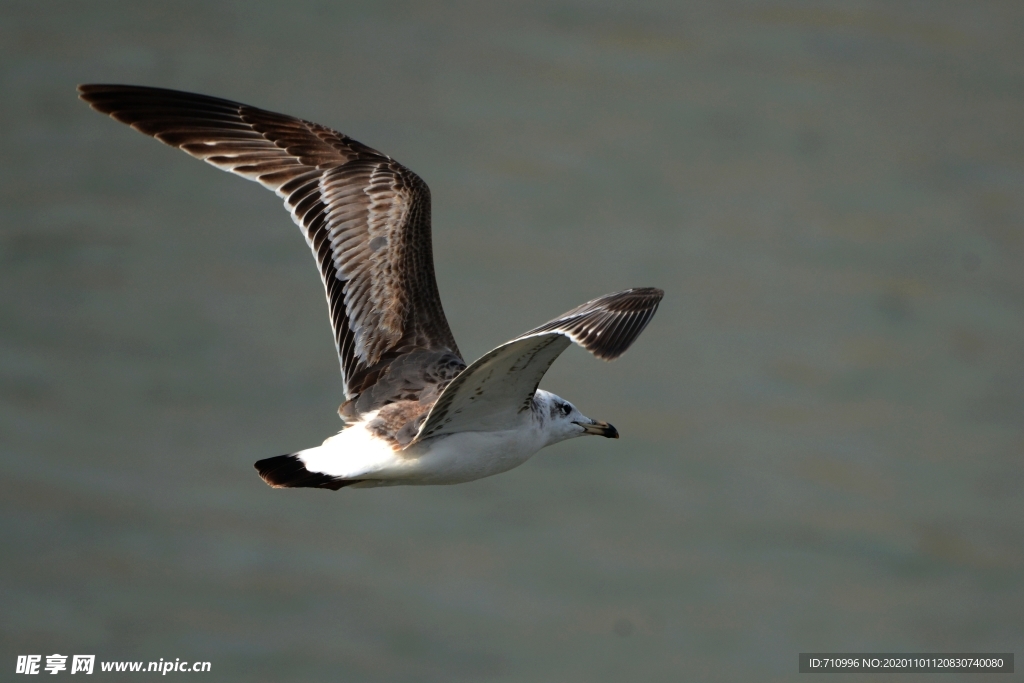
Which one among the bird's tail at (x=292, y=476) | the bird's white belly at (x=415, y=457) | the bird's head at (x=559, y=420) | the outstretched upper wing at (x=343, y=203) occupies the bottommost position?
the bird's tail at (x=292, y=476)

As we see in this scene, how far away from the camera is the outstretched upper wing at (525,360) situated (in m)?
6.80

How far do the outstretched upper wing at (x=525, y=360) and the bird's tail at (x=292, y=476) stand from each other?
0.57m

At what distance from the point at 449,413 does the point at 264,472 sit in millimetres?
1133

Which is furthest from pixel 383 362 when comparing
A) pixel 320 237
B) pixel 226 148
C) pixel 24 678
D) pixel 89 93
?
pixel 24 678

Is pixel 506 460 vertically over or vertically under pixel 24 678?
under

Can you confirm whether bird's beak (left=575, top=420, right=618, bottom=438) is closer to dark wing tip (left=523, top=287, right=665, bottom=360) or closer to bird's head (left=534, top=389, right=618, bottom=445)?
bird's head (left=534, top=389, right=618, bottom=445)

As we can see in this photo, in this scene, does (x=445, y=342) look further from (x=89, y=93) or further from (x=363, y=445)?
(x=89, y=93)

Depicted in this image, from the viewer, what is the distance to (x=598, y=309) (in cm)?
719

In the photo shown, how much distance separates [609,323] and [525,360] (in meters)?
0.64

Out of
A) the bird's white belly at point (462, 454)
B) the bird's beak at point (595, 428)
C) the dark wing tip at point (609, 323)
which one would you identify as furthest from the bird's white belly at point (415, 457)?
the dark wing tip at point (609, 323)

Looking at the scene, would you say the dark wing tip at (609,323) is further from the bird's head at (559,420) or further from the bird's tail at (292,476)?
the bird's tail at (292,476)

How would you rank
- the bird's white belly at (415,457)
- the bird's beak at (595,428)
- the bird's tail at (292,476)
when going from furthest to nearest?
1. the bird's beak at (595,428)
2. the bird's white belly at (415,457)
3. the bird's tail at (292,476)

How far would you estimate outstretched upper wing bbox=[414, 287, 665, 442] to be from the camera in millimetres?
6797

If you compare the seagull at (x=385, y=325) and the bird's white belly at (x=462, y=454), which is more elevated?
the seagull at (x=385, y=325)
